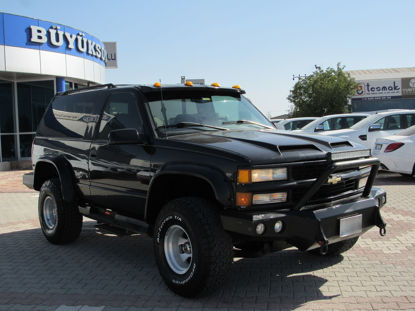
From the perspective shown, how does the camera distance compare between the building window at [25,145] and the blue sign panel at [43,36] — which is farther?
the building window at [25,145]

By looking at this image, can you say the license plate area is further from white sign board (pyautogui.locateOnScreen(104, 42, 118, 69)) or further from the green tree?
the green tree

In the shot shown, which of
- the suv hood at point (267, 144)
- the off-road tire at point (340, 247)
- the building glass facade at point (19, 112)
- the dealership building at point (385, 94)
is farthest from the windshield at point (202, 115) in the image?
the dealership building at point (385, 94)

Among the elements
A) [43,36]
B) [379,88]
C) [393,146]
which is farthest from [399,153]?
[379,88]

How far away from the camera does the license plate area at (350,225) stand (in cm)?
379

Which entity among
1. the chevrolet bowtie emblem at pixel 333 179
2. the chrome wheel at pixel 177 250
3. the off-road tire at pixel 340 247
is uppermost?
the chevrolet bowtie emblem at pixel 333 179

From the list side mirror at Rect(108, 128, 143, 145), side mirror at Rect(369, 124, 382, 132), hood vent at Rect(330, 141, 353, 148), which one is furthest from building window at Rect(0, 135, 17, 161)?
hood vent at Rect(330, 141, 353, 148)

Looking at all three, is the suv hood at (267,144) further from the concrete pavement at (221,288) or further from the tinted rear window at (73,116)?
the tinted rear window at (73,116)

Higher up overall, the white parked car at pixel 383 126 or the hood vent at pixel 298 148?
the white parked car at pixel 383 126

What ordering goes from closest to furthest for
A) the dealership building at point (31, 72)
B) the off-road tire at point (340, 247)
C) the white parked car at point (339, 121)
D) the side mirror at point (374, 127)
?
the off-road tire at point (340, 247), the side mirror at point (374, 127), the white parked car at point (339, 121), the dealership building at point (31, 72)

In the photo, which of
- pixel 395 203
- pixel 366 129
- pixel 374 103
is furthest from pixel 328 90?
pixel 395 203

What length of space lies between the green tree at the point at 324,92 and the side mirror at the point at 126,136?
132ft

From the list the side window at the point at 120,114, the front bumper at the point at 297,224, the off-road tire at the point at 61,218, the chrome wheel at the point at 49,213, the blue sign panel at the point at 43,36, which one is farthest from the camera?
the blue sign panel at the point at 43,36

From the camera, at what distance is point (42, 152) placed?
20.7ft

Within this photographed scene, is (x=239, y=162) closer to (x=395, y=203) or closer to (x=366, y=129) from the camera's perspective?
(x=395, y=203)
